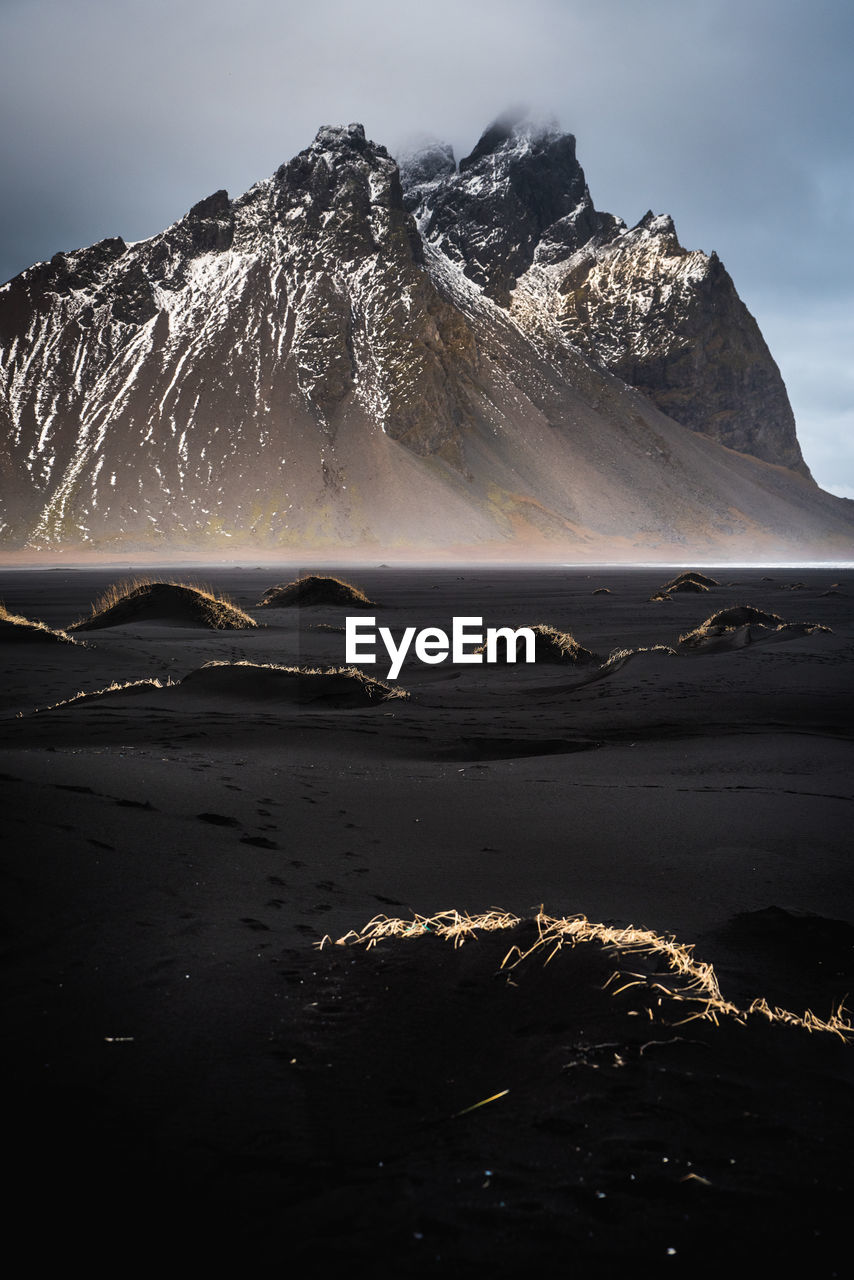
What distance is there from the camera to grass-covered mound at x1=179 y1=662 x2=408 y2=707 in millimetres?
10383

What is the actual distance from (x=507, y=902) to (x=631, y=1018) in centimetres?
167

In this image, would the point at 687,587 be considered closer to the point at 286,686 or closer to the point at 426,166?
the point at 286,686

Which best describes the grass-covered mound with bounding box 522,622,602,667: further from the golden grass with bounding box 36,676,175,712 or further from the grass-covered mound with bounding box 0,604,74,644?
the grass-covered mound with bounding box 0,604,74,644

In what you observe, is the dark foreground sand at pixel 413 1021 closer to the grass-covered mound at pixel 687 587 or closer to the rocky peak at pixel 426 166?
the grass-covered mound at pixel 687 587

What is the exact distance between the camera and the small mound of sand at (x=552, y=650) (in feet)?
48.3

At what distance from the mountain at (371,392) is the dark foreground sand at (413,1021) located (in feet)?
257

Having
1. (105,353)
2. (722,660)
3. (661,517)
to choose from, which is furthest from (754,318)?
(722,660)

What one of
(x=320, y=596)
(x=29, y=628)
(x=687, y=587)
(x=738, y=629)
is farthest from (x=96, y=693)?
(x=687, y=587)

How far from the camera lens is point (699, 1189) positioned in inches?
73.6

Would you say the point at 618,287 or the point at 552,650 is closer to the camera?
the point at 552,650

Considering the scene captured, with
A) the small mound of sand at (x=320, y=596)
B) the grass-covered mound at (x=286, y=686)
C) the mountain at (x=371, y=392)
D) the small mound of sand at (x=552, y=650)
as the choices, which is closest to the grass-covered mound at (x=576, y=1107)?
the grass-covered mound at (x=286, y=686)

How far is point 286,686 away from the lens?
1066 cm

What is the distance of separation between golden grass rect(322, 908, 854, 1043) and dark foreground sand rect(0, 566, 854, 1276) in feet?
0.11

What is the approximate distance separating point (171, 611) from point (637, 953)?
62.0 feet
